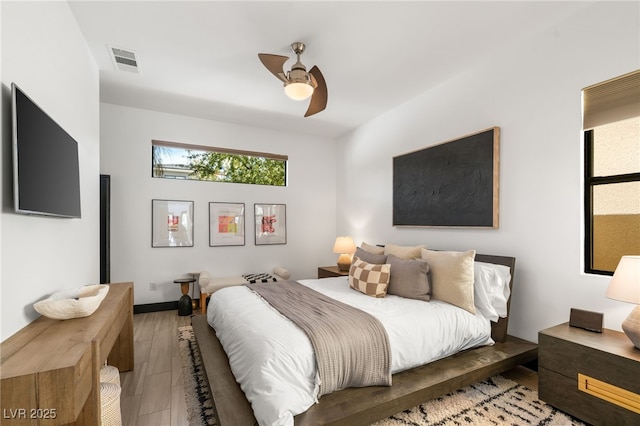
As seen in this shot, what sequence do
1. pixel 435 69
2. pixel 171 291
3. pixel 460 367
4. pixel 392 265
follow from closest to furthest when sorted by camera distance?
pixel 460 367 → pixel 392 265 → pixel 435 69 → pixel 171 291

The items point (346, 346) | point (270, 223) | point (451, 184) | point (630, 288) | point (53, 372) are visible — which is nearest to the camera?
point (53, 372)

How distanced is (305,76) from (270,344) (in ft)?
6.64

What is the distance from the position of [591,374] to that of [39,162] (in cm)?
332

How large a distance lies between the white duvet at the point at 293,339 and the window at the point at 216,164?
2355 mm

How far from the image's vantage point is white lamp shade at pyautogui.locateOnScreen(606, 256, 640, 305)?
162 centimetres

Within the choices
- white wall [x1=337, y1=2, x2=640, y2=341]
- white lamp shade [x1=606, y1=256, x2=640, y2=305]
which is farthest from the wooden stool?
white lamp shade [x1=606, y1=256, x2=640, y2=305]

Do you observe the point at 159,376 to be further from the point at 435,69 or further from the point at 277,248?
the point at 435,69

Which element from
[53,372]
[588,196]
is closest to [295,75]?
[53,372]

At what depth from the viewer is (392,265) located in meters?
2.86

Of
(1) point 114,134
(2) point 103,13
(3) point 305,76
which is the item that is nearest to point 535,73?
(3) point 305,76

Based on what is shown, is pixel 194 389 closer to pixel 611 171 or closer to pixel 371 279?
pixel 371 279

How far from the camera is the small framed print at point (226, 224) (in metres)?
4.53

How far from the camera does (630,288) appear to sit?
1.64 meters

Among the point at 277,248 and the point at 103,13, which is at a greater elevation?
the point at 103,13
